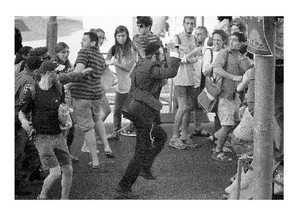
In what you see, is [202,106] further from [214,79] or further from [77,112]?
[77,112]

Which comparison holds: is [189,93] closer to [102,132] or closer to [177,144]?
[177,144]

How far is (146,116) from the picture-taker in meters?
7.59

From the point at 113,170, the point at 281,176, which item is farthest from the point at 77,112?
the point at 281,176

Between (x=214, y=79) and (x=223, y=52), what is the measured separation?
331 millimetres

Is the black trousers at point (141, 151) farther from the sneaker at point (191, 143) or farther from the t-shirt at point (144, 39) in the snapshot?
the sneaker at point (191, 143)

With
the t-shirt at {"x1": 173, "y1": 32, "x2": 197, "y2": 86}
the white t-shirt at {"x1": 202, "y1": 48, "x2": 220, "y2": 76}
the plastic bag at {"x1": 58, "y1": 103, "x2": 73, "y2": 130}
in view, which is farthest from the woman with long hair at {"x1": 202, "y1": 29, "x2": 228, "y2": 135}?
the plastic bag at {"x1": 58, "y1": 103, "x2": 73, "y2": 130}

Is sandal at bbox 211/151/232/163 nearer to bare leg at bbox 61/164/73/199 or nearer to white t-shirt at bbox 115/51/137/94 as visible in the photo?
white t-shirt at bbox 115/51/137/94

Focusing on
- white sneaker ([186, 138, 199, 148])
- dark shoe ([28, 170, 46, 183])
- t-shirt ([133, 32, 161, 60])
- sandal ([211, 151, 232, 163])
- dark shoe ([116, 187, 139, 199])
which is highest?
t-shirt ([133, 32, 161, 60])

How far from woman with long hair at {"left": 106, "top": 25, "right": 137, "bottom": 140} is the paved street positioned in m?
0.40

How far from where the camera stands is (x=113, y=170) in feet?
26.9

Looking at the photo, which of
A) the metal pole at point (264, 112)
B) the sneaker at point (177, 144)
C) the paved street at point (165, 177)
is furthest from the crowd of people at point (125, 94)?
the metal pole at point (264, 112)

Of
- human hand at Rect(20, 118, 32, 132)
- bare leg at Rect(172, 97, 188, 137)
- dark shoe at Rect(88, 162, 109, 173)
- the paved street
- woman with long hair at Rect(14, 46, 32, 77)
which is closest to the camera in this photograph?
human hand at Rect(20, 118, 32, 132)

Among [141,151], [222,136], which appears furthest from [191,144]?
[141,151]

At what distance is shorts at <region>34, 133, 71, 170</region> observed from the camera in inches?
274
